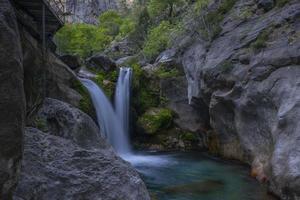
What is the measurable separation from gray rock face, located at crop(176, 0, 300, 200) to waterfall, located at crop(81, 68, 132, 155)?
5072mm

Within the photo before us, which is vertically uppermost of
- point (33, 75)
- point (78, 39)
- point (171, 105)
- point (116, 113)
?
point (78, 39)

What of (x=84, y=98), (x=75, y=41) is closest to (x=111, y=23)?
(x=75, y=41)

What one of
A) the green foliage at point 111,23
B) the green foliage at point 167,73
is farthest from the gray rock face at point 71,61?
the green foliage at point 111,23

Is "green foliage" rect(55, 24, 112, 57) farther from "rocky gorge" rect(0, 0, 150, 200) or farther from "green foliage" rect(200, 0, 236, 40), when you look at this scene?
"rocky gorge" rect(0, 0, 150, 200)

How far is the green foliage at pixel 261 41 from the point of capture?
621 inches

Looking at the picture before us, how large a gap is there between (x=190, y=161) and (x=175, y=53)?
896 cm

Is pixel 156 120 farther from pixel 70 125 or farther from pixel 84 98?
pixel 70 125

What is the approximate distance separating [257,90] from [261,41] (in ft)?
8.07

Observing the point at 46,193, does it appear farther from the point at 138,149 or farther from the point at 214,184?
the point at 138,149

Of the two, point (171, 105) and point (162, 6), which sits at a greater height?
point (162, 6)

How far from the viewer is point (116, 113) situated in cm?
2416

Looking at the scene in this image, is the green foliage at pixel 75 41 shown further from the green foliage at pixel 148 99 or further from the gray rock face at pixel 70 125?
the gray rock face at pixel 70 125

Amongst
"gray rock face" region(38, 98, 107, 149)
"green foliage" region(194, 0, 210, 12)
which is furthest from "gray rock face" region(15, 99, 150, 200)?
"green foliage" region(194, 0, 210, 12)

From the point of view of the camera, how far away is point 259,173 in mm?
14352
